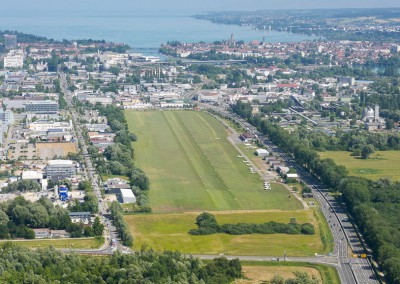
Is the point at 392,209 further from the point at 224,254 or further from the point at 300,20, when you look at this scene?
the point at 300,20

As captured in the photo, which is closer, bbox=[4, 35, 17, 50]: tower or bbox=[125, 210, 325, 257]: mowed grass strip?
bbox=[125, 210, 325, 257]: mowed grass strip

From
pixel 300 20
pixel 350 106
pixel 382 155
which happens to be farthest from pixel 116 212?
pixel 300 20

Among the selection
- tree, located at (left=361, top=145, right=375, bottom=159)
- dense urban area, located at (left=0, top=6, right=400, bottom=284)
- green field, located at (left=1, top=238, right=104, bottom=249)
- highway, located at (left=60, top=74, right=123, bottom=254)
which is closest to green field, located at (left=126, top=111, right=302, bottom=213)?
dense urban area, located at (left=0, top=6, right=400, bottom=284)

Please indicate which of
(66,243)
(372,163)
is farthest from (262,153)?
(66,243)

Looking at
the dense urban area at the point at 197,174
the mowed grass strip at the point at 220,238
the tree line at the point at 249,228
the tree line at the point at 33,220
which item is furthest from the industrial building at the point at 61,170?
the tree line at the point at 249,228

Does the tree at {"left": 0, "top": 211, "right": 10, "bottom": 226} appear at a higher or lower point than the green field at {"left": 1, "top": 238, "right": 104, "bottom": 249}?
higher

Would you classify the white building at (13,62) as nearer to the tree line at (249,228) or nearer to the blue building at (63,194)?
the blue building at (63,194)

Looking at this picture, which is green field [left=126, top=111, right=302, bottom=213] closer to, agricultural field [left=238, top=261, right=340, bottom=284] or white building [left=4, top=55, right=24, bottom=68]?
agricultural field [left=238, top=261, right=340, bottom=284]
